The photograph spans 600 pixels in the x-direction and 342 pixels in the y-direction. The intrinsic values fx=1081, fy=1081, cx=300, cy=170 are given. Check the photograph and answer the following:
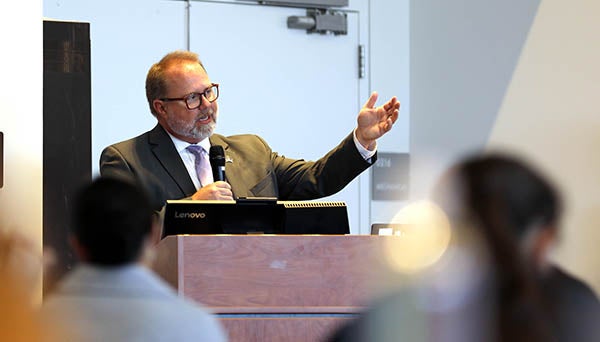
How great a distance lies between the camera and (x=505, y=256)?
3.56ft

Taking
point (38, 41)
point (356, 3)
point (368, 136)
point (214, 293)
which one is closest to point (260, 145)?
point (368, 136)

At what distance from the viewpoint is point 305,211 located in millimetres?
2969

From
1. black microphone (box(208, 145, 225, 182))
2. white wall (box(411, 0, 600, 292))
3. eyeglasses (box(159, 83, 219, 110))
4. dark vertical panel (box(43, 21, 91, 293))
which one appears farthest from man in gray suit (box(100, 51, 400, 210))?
white wall (box(411, 0, 600, 292))

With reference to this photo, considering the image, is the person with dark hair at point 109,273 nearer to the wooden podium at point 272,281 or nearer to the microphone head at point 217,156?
the wooden podium at point 272,281

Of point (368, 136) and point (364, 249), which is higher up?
point (368, 136)

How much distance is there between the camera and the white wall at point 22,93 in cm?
313

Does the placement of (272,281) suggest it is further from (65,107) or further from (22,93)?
(65,107)

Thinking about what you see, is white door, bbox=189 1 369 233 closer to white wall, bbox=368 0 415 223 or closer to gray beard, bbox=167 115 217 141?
white wall, bbox=368 0 415 223

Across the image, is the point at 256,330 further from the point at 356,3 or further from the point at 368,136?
the point at 356,3

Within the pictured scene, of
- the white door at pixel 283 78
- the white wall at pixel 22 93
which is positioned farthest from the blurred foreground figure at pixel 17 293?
the white door at pixel 283 78

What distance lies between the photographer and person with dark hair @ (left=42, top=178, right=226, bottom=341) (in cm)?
113

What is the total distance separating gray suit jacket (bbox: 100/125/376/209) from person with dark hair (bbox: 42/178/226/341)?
248cm

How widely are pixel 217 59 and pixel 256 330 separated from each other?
3.15 m

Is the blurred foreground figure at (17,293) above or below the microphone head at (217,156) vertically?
above
